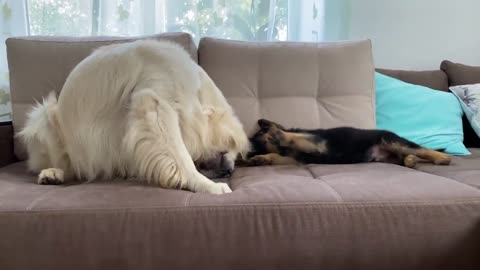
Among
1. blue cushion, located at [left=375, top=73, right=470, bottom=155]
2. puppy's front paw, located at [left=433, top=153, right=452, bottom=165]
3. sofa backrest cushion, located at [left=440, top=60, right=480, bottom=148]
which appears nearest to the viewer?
puppy's front paw, located at [left=433, top=153, right=452, bottom=165]

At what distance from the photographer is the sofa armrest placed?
2.05 meters

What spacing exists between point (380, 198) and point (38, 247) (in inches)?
39.8

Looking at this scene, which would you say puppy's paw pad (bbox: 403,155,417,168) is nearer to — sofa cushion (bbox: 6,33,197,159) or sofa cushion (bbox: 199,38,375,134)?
sofa cushion (bbox: 199,38,375,134)

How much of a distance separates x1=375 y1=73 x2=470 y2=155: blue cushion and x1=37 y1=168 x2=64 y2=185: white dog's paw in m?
1.73

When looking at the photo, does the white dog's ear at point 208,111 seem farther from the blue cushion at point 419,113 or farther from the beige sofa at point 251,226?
the blue cushion at point 419,113

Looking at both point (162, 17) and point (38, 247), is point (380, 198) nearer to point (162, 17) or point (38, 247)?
point (38, 247)

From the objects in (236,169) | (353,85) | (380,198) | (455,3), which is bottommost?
(236,169)

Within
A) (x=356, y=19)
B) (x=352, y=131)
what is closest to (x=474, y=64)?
(x=356, y=19)

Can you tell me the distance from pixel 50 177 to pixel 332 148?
4.11ft

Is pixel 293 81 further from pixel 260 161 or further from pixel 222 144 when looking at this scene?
pixel 222 144

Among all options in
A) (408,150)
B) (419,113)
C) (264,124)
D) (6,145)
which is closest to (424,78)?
(419,113)

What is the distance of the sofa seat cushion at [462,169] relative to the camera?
1.57 m

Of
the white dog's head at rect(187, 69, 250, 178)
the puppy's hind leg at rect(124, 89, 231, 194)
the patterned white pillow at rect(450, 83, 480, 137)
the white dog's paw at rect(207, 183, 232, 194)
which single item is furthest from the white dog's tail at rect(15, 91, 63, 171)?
the patterned white pillow at rect(450, 83, 480, 137)

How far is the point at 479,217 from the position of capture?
1276mm
